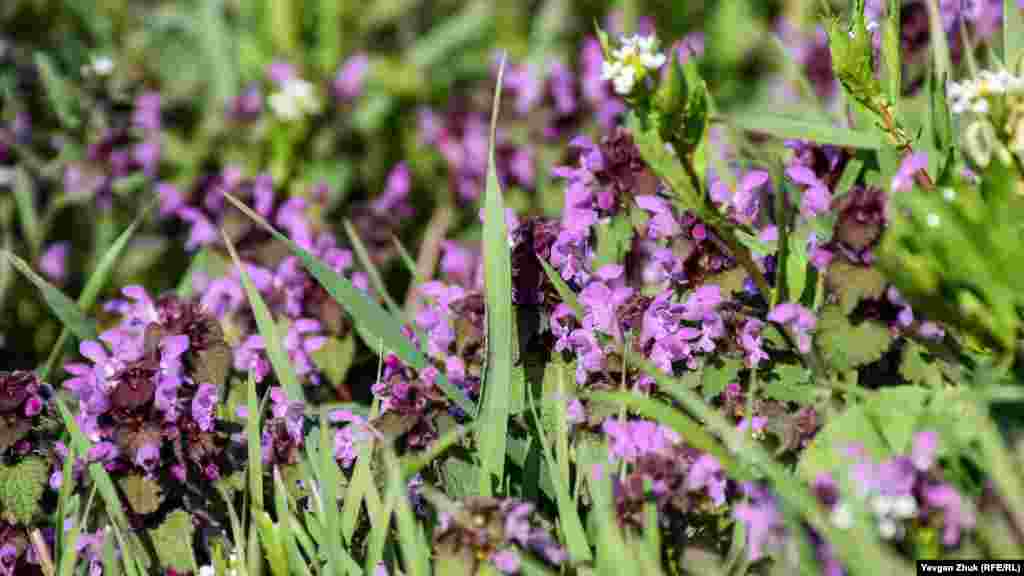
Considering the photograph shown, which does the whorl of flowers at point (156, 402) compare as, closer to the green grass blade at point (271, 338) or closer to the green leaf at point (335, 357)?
the green grass blade at point (271, 338)

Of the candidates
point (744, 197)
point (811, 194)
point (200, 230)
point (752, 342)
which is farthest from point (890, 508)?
point (200, 230)

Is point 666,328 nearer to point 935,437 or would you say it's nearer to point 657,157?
point 657,157

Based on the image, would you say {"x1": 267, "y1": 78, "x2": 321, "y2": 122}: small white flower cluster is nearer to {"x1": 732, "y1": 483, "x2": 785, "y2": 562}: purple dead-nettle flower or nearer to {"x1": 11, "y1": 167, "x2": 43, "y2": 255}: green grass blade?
{"x1": 11, "y1": 167, "x2": 43, "y2": 255}: green grass blade

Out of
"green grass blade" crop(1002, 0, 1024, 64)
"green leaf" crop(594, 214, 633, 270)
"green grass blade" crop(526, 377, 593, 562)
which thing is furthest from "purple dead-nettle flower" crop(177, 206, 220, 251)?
"green grass blade" crop(1002, 0, 1024, 64)

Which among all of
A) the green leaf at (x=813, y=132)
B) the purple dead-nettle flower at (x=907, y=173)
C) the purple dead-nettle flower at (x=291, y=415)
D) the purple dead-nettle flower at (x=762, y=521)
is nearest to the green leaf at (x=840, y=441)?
the purple dead-nettle flower at (x=762, y=521)

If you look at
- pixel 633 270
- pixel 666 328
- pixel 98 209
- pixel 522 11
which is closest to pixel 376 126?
pixel 522 11
